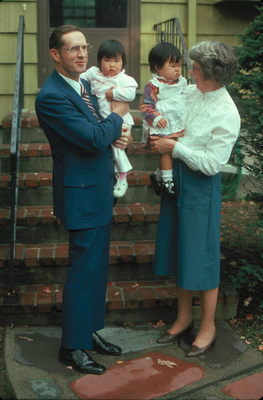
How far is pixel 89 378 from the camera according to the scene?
321cm

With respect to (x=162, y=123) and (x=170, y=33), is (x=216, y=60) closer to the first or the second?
(x=162, y=123)

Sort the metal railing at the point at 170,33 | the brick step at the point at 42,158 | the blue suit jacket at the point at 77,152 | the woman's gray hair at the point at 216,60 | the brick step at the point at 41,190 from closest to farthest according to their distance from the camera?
the blue suit jacket at the point at 77,152, the woman's gray hair at the point at 216,60, the brick step at the point at 41,190, the brick step at the point at 42,158, the metal railing at the point at 170,33

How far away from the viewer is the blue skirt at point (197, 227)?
11.2 ft

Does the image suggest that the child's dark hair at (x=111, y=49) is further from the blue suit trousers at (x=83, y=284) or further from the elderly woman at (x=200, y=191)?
the blue suit trousers at (x=83, y=284)

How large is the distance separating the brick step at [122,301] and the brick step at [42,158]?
54.9 inches

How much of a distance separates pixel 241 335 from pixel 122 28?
4120 millimetres

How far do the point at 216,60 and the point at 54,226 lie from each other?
1.97 metres

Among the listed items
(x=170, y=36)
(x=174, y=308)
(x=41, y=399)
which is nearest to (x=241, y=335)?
(x=174, y=308)

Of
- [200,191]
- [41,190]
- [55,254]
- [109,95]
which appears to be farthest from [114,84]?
[41,190]

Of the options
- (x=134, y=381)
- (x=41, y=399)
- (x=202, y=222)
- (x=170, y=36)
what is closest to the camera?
(x=41, y=399)

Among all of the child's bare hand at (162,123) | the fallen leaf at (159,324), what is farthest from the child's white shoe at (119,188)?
the fallen leaf at (159,324)

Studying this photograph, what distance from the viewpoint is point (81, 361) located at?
3.29 meters

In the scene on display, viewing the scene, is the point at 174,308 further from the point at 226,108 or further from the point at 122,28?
the point at 122,28

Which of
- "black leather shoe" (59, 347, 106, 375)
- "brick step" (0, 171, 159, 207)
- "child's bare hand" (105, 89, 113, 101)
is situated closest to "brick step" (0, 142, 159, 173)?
"brick step" (0, 171, 159, 207)
